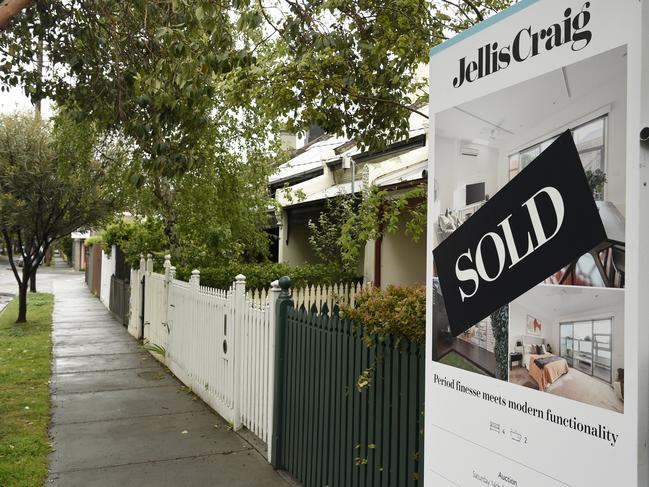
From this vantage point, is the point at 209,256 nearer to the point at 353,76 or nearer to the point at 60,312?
the point at 353,76

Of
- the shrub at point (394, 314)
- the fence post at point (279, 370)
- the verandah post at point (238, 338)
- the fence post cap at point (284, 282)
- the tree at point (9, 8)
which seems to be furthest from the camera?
the verandah post at point (238, 338)

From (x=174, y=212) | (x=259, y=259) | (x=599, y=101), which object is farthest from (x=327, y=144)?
(x=599, y=101)

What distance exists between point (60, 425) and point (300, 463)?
350cm

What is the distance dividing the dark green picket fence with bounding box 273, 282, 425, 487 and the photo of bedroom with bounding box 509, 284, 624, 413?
4.82ft

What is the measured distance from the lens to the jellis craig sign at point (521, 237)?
1.91 m

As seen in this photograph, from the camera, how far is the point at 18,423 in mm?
7043

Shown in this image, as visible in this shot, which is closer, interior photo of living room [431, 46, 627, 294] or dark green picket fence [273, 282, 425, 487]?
interior photo of living room [431, 46, 627, 294]

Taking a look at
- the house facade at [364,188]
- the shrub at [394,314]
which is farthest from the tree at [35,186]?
the shrub at [394,314]

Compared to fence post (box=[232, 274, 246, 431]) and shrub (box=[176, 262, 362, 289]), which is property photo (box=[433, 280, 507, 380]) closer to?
fence post (box=[232, 274, 246, 431])

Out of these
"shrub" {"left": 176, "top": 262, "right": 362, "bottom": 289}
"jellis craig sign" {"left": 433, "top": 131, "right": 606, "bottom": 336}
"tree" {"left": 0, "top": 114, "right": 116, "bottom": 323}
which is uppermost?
"tree" {"left": 0, "top": 114, "right": 116, "bottom": 323}

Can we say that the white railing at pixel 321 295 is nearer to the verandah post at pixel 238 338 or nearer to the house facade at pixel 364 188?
the house facade at pixel 364 188

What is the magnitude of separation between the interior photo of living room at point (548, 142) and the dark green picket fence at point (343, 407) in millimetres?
1434

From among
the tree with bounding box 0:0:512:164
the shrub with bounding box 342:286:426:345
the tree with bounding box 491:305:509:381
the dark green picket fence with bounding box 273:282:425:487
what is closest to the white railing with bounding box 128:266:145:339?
the tree with bounding box 0:0:512:164

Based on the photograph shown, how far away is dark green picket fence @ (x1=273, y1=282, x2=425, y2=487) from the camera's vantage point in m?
3.66
